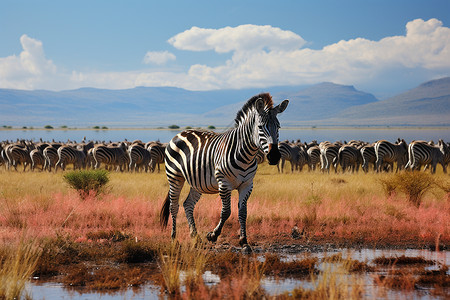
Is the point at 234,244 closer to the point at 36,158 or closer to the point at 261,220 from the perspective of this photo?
the point at 261,220

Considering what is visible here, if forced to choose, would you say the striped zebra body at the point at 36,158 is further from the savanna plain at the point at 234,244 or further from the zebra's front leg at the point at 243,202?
the zebra's front leg at the point at 243,202

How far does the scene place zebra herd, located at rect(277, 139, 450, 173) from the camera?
2853 centimetres

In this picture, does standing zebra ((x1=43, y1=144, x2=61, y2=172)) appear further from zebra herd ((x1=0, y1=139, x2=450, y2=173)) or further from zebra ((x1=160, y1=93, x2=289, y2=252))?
zebra ((x1=160, y1=93, x2=289, y2=252))

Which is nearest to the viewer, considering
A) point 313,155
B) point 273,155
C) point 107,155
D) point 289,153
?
point 273,155

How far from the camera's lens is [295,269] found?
8.99 meters

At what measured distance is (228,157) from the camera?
9.83m

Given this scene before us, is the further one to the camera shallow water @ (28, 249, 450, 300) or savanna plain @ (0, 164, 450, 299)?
savanna plain @ (0, 164, 450, 299)

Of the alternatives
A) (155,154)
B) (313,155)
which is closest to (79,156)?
(155,154)

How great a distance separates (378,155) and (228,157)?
70.8ft

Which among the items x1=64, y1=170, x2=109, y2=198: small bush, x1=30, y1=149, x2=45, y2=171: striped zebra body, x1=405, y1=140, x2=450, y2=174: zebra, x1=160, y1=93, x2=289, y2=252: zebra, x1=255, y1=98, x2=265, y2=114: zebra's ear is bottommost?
x1=30, y1=149, x2=45, y2=171: striped zebra body

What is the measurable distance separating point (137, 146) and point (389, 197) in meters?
19.5

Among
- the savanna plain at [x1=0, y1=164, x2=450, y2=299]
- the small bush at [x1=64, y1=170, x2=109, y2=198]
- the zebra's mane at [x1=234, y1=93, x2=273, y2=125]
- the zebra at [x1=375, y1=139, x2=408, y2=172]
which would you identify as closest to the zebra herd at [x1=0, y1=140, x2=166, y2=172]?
the zebra at [x1=375, y1=139, x2=408, y2=172]

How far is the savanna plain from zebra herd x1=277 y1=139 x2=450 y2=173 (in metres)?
10.9

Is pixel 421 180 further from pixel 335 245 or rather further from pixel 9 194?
pixel 9 194
